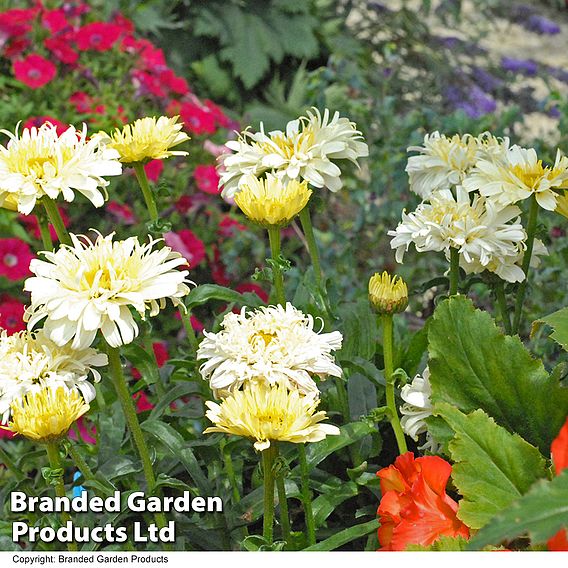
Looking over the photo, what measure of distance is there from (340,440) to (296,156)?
319 millimetres

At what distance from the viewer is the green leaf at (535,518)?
659mm

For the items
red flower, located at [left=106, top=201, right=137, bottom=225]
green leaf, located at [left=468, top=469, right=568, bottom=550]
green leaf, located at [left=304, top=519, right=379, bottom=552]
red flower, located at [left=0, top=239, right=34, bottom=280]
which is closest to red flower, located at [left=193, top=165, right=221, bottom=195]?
red flower, located at [left=106, top=201, right=137, bottom=225]

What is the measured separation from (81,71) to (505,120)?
3.30 feet

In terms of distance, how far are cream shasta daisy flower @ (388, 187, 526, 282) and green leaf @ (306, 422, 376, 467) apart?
0.65ft

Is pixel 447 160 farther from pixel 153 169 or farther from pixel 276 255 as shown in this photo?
pixel 153 169

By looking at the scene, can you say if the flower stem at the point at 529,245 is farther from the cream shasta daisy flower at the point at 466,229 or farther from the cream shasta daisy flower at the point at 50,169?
the cream shasta daisy flower at the point at 50,169

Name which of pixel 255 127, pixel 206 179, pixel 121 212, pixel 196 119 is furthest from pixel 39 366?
pixel 255 127

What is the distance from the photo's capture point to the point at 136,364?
118 centimetres

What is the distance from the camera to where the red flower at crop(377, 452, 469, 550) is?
874 mm

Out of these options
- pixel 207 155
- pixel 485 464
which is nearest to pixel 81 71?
pixel 207 155

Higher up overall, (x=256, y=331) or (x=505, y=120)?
(x=505, y=120)

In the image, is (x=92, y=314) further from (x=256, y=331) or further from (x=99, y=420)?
Answer: (x=99, y=420)

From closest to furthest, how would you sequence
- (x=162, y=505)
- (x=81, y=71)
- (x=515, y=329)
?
(x=162, y=505) < (x=515, y=329) < (x=81, y=71)

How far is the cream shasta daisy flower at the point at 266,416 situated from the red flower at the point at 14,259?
1.28 metres
